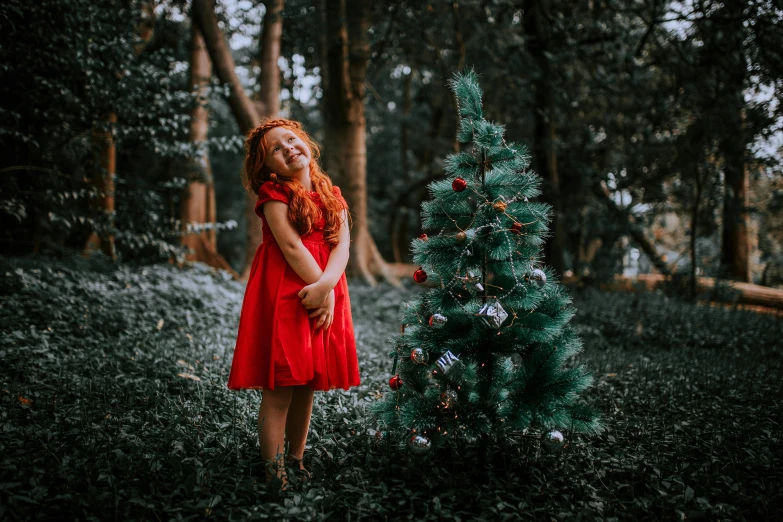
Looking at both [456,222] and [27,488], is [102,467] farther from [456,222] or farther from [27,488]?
[456,222]

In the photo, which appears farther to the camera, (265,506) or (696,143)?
(696,143)

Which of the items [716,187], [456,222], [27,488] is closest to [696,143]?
[716,187]

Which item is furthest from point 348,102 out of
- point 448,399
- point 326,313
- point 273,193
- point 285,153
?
point 448,399

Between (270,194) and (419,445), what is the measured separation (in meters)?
1.50

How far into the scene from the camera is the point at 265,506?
241cm

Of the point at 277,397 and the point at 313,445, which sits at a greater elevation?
the point at 277,397

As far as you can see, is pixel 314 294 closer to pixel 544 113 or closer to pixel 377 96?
pixel 544 113

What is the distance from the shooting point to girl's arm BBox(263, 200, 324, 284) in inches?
105

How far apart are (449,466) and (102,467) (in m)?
1.84

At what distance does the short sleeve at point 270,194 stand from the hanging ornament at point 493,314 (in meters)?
1.17

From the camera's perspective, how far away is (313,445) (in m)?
3.19

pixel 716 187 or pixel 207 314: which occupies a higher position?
pixel 716 187

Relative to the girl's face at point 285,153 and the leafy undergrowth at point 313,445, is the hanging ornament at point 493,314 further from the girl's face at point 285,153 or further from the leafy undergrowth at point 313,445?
the girl's face at point 285,153

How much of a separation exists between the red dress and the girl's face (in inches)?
4.9
